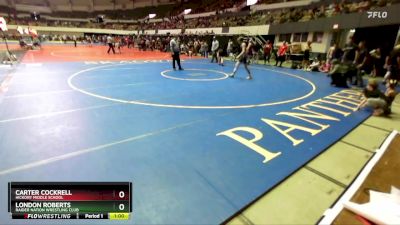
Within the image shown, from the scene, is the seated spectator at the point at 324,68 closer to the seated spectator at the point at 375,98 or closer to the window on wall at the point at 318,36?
the window on wall at the point at 318,36

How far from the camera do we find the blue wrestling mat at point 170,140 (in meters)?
2.61

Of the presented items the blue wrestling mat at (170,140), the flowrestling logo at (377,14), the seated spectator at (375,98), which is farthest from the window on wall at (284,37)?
the seated spectator at (375,98)

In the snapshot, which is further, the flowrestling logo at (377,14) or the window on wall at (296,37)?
the window on wall at (296,37)

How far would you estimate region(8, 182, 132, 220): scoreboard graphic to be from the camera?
2211 mm

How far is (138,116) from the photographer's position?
4.97 meters

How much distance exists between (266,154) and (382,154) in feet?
6.24

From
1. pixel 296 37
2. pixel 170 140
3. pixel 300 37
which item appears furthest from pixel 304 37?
pixel 170 140

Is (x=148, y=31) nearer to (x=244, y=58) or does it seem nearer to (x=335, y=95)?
(x=244, y=58)

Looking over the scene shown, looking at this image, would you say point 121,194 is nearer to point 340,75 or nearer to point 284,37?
point 340,75

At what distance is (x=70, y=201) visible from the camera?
7.47 feet

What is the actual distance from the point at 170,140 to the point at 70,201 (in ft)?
6.10

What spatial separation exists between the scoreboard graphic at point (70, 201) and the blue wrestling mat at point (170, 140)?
0.28 feet

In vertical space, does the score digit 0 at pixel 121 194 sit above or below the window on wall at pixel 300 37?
below

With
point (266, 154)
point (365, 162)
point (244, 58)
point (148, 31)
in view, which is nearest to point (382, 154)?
Answer: point (365, 162)
